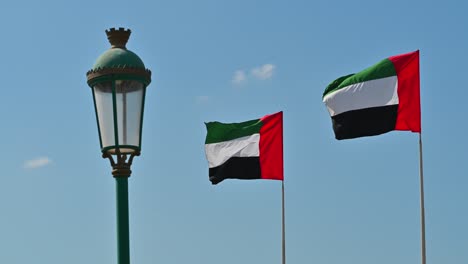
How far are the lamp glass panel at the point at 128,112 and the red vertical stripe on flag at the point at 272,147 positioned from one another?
19036 mm

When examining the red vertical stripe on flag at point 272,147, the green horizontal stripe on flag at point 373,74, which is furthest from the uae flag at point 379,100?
the red vertical stripe on flag at point 272,147

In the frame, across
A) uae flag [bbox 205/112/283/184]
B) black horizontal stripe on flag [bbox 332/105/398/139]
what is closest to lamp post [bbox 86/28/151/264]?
black horizontal stripe on flag [bbox 332/105/398/139]

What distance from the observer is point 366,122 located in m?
24.8

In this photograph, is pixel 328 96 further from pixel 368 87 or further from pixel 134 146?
pixel 134 146

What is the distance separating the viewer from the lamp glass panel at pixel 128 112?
35.8 feet

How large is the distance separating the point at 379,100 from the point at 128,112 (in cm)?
1498

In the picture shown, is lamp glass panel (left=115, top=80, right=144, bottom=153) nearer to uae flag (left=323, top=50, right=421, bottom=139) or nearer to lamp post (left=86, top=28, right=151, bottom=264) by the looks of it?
lamp post (left=86, top=28, right=151, bottom=264)

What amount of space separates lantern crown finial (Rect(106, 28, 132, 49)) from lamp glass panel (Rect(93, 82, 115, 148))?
63 centimetres

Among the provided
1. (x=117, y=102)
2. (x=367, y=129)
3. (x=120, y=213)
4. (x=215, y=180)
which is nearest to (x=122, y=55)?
(x=117, y=102)

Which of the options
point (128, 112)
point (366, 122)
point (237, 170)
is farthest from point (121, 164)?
point (237, 170)

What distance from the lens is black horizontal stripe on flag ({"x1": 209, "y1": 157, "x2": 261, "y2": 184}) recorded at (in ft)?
95.5

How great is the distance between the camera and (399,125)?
2467cm

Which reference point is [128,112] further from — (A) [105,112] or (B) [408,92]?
(B) [408,92]

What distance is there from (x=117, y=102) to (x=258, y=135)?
19.6 meters
